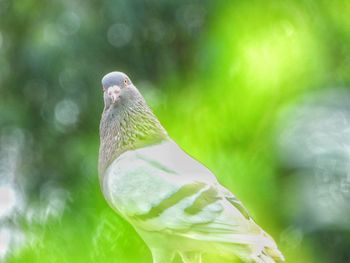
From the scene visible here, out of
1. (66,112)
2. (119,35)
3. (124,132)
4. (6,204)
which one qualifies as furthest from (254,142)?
(119,35)

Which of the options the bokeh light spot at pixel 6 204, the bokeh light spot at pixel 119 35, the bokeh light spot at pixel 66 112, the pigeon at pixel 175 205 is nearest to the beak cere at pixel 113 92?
the pigeon at pixel 175 205

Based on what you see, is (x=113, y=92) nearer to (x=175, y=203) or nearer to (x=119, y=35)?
(x=175, y=203)

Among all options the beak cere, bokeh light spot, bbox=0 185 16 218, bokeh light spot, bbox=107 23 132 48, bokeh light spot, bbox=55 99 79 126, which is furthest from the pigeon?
bokeh light spot, bbox=107 23 132 48

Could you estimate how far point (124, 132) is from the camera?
41 centimetres

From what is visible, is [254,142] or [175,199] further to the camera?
[254,142]

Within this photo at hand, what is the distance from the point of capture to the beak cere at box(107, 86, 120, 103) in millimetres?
399

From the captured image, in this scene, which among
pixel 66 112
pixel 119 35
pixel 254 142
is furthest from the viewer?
pixel 119 35

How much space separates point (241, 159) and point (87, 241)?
0.13 meters

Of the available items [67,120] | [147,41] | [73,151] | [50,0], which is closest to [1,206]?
[73,151]

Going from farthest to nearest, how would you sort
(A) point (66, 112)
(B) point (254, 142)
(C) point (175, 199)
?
(A) point (66, 112), (B) point (254, 142), (C) point (175, 199)

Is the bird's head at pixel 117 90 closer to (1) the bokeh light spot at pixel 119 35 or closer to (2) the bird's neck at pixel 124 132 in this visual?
(2) the bird's neck at pixel 124 132

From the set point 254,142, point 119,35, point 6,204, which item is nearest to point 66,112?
point 119,35

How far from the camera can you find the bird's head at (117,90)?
0.40m

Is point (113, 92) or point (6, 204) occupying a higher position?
point (113, 92)
